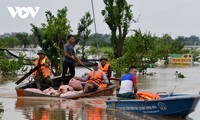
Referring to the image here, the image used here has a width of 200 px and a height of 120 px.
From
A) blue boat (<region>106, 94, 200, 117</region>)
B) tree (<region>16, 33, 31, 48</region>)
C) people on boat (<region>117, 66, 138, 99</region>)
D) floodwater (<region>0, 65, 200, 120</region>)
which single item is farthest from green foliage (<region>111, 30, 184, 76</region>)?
tree (<region>16, 33, 31, 48</region>)

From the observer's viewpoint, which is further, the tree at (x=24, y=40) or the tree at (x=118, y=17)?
the tree at (x=24, y=40)

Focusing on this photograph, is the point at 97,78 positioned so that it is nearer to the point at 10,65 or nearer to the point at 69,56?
the point at 69,56

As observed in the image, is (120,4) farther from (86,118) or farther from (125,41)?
(86,118)

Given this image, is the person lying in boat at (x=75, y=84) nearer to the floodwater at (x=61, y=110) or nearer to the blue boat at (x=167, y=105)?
the floodwater at (x=61, y=110)

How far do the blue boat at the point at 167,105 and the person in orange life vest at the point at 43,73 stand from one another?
4.66 meters

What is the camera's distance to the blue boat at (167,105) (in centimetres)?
1355

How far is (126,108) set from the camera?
47.5 ft

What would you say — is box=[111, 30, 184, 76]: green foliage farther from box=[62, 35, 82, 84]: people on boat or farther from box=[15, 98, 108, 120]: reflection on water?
box=[15, 98, 108, 120]: reflection on water

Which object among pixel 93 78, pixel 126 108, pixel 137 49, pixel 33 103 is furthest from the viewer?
pixel 137 49

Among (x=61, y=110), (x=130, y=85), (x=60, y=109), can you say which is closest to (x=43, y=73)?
(x=60, y=109)

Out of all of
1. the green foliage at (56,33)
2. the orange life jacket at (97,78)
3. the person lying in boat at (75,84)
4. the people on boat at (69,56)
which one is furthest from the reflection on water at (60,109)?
the green foliage at (56,33)

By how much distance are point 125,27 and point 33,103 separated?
1670 centimetres

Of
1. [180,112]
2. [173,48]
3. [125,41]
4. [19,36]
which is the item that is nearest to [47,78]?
[180,112]

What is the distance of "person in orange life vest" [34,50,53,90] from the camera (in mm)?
18188
